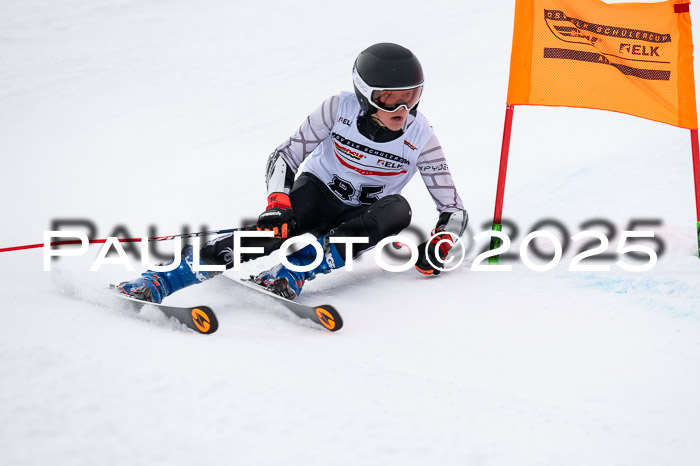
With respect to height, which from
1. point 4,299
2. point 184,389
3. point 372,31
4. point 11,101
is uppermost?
point 372,31

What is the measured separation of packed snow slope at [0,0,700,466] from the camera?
180 cm

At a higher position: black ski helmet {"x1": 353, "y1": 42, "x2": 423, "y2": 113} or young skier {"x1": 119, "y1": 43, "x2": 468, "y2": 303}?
black ski helmet {"x1": 353, "y1": 42, "x2": 423, "y2": 113}

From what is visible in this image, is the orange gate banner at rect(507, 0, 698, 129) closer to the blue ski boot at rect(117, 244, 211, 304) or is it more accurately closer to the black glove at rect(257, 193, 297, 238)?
the black glove at rect(257, 193, 297, 238)

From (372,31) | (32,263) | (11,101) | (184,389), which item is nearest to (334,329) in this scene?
(184,389)

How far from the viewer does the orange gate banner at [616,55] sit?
378cm

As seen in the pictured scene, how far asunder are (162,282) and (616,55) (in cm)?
287

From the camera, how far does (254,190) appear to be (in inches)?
249

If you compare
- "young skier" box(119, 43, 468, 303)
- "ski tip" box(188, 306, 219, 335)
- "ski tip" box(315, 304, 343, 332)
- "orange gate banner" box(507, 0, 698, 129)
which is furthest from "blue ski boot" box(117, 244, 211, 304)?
"orange gate banner" box(507, 0, 698, 129)

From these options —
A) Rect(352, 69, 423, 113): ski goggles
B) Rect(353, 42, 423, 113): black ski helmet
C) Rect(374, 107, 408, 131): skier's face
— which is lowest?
→ Rect(374, 107, 408, 131): skier's face

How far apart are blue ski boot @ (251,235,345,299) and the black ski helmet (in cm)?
87

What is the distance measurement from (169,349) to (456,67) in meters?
8.38

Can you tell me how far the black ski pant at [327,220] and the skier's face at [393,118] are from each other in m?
0.41

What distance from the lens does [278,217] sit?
11.4ft

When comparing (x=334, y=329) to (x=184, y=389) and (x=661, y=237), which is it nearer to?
(x=184, y=389)
